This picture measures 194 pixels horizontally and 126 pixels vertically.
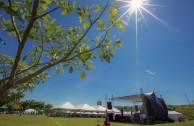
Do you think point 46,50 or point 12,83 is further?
point 46,50

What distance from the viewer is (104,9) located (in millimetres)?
2070

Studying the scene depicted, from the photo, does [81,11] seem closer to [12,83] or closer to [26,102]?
[12,83]

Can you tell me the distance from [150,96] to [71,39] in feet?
129

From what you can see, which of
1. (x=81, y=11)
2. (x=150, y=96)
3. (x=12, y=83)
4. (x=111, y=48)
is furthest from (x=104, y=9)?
(x=150, y=96)

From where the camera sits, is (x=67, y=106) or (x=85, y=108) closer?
(x=67, y=106)

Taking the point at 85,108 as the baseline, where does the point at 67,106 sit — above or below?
above

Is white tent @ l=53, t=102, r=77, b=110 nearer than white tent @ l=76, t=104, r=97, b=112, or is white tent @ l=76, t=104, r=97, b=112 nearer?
white tent @ l=53, t=102, r=77, b=110

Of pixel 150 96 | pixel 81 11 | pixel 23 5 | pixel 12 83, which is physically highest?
pixel 150 96

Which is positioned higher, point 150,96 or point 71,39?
point 150,96

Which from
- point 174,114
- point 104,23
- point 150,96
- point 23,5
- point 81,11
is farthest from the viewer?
point 174,114

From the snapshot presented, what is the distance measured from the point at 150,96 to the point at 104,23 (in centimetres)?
4000

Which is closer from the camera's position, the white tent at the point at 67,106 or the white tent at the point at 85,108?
the white tent at the point at 67,106

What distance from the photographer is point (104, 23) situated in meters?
2.44

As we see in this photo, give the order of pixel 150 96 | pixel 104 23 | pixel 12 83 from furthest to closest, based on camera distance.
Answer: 1. pixel 150 96
2. pixel 104 23
3. pixel 12 83
